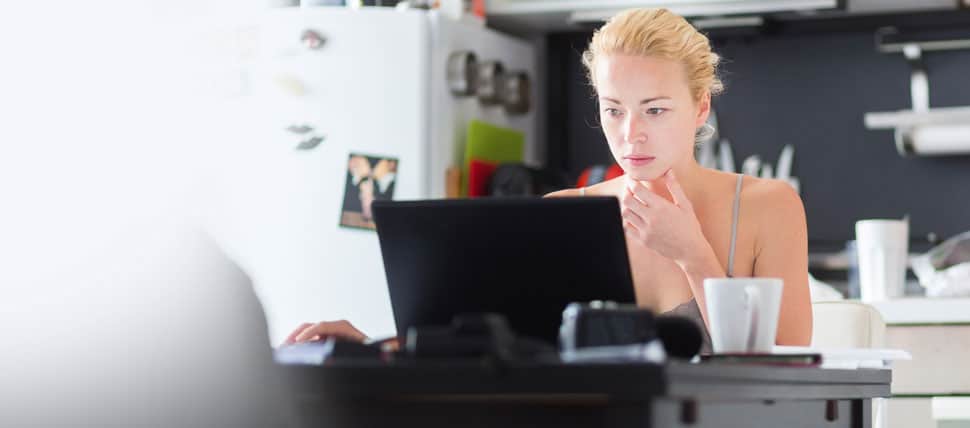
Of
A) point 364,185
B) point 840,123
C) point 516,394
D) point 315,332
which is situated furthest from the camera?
point 840,123

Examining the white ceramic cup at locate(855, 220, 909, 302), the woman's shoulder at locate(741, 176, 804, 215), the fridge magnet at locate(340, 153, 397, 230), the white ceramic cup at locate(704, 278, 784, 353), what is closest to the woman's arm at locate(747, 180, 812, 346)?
the woman's shoulder at locate(741, 176, 804, 215)

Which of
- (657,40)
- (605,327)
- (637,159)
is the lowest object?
(605,327)

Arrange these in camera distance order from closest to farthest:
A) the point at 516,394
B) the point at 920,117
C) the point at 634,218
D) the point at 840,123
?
the point at 516,394, the point at 634,218, the point at 920,117, the point at 840,123

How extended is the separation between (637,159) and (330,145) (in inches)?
79.4

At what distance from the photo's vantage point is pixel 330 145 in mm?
3873

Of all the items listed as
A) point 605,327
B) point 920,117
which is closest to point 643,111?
point 605,327

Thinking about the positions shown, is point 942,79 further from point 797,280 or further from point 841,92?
point 797,280

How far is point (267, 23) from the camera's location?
395cm

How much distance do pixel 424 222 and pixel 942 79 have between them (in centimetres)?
313

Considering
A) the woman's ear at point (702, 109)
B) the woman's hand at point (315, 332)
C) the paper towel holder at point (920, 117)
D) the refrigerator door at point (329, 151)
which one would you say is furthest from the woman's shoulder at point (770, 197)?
the paper towel holder at point (920, 117)

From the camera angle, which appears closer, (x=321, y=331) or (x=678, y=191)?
(x=321, y=331)

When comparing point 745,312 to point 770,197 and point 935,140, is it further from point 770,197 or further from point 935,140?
point 935,140

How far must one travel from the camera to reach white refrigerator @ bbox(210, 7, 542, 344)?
12.7 feet

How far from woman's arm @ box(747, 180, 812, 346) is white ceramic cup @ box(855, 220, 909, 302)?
Result: 1.04 metres
